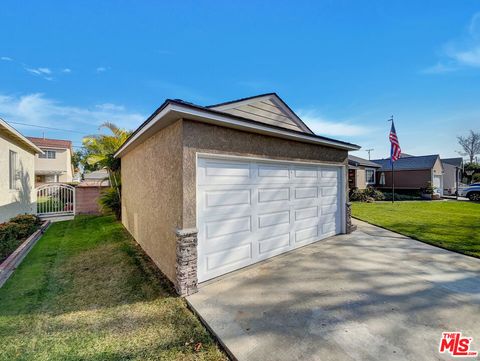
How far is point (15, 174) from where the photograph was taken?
30.6 feet

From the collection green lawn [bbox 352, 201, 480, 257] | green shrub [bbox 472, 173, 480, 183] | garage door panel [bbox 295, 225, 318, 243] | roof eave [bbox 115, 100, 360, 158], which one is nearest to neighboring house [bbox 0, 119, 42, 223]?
roof eave [bbox 115, 100, 360, 158]

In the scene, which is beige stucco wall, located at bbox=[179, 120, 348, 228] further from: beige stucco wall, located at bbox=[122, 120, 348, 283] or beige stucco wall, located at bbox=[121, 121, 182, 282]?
beige stucco wall, located at bbox=[121, 121, 182, 282]

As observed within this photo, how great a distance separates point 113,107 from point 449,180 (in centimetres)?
4161

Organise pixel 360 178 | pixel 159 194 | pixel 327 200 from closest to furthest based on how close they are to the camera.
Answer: pixel 159 194
pixel 327 200
pixel 360 178

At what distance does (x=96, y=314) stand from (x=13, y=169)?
974cm

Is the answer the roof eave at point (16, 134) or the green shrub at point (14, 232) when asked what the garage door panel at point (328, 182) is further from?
the roof eave at point (16, 134)

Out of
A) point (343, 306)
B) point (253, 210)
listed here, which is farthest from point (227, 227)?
point (343, 306)

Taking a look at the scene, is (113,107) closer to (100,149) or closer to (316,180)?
(100,149)

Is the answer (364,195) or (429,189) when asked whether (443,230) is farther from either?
(429,189)

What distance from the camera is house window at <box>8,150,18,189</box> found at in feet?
29.0

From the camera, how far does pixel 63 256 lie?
5676mm

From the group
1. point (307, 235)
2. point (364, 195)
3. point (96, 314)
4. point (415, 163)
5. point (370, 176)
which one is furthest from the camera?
point (370, 176)

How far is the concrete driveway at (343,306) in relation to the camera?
2447 mm

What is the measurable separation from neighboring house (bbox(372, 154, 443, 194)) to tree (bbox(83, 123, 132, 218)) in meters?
26.4
